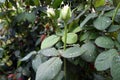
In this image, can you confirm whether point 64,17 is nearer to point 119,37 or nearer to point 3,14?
point 119,37

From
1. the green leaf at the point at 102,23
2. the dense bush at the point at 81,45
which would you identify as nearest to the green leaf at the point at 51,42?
the dense bush at the point at 81,45

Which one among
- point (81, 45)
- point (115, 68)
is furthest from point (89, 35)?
point (115, 68)

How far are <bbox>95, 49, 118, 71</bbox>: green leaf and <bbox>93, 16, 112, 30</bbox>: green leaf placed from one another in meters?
0.08

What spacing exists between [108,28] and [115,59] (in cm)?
14

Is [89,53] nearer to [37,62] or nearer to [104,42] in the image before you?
[104,42]

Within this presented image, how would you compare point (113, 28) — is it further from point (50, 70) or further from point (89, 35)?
point (50, 70)

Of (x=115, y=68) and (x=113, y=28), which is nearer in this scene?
(x=115, y=68)

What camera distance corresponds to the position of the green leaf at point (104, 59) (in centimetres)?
68

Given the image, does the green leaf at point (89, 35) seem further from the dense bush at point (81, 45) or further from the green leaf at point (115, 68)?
the green leaf at point (115, 68)

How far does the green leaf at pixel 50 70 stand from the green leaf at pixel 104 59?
10 cm

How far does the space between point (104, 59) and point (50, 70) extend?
144 millimetres

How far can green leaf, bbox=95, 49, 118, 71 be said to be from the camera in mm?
677

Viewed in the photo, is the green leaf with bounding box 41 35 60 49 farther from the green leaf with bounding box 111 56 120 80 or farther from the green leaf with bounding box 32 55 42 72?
the green leaf with bounding box 111 56 120 80

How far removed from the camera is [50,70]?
684 millimetres
